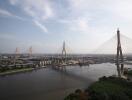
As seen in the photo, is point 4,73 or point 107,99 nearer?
point 107,99

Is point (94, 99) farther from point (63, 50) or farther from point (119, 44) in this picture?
point (63, 50)

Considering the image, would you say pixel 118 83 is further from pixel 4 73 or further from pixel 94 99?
pixel 4 73

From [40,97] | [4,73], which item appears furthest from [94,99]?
[4,73]

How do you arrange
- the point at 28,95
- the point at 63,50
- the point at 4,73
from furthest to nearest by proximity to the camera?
1. the point at 63,50
2. the point at 4,73
3. the point at 28,95

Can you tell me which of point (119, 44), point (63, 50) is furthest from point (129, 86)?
point (63, 50)

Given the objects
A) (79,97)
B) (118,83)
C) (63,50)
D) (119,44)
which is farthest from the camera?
(63,50)

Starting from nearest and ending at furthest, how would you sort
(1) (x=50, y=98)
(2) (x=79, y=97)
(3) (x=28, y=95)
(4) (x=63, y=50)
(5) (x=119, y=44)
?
(2) (x=79, y=97) < (1) (x=50, y=98) < (3) (x=28, y=95) < (5) (x=119, y=44) < (4) (x=63, y=50)

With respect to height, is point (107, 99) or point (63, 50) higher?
point (63, 50)

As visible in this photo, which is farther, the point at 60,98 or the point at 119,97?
the point at 60,98

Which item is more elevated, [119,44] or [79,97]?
[119,44]
